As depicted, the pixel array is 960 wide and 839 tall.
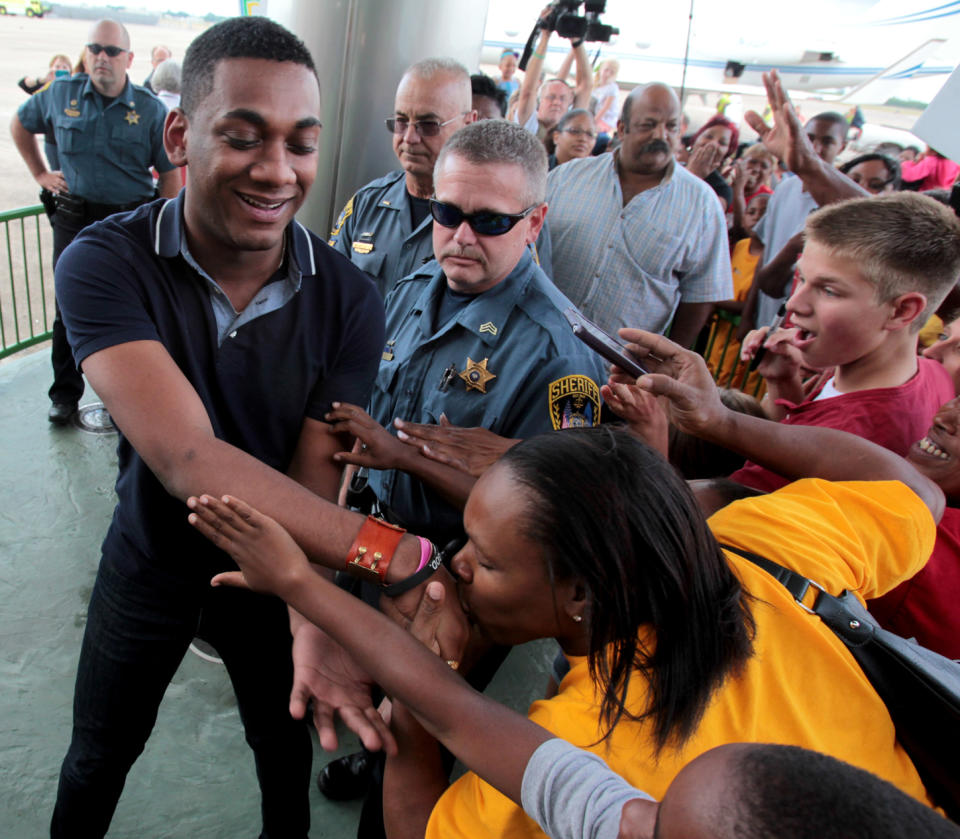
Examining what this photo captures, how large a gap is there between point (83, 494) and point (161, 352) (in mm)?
2811

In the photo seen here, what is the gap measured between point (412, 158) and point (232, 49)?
1.89 m

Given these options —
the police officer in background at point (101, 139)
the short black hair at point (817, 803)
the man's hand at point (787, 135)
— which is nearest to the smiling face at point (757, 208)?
the man's hand at point (787, 135)

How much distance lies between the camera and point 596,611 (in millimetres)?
1199

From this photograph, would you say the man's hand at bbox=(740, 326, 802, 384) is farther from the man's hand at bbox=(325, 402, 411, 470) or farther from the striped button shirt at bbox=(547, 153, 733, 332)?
the striped button shirt at bbox=(547, 153, 733, 332)

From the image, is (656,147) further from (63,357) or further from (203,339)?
(63,357)

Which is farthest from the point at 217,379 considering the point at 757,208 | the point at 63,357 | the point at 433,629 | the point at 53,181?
the point at 757,208

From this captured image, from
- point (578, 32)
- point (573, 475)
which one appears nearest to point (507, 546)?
point (573, 475)

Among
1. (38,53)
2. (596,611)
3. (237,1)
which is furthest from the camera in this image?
(38,53)

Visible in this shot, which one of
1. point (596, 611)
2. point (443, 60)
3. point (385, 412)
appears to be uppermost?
point (443, 60)

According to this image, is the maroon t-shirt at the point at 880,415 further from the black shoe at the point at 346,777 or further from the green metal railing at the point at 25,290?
the green metal railing at the point at 25,290

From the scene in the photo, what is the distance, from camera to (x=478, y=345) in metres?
2.17

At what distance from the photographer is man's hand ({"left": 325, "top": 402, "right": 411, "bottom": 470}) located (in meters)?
1.79

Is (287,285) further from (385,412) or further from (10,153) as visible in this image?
(10,153)

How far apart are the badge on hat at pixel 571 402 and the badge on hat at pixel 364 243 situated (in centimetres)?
160
